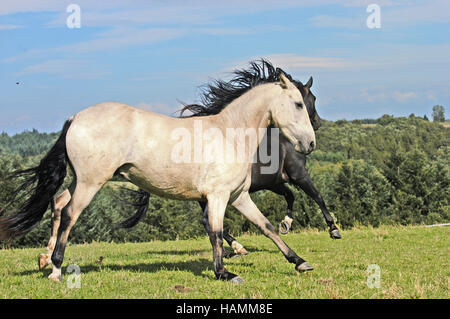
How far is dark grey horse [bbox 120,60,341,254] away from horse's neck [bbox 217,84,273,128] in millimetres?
362

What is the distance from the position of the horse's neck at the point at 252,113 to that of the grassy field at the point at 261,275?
2111 millimetres

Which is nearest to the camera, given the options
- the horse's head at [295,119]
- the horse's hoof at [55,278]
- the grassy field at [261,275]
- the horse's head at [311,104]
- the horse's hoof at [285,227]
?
the grassy field at [261,275]

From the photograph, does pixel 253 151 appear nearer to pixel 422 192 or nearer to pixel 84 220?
pixel 84 220

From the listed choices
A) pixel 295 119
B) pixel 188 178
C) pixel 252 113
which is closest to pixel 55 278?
pixel 188 178

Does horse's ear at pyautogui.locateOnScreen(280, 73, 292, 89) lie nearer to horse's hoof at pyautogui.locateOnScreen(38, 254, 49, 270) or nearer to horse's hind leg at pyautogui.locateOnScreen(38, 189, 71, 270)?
horse's hind leg at pyautogui.locateOnScreen(38, 189, 71, 270)

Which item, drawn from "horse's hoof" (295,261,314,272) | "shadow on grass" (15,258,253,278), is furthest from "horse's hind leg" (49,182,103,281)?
"horse's hoof" (295,261,314,272)

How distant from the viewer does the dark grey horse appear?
7.44 metres

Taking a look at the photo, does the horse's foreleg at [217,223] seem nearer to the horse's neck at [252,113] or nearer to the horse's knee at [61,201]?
the horse's neck at [252,113]

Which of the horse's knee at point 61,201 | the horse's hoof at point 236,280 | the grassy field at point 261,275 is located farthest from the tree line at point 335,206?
the horse's hoof at point 236,280

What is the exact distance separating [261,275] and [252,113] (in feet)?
7.44

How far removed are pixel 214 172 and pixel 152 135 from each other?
93cm

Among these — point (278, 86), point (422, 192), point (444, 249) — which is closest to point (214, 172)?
point (278, 86)

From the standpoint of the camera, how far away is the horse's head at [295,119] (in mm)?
6473

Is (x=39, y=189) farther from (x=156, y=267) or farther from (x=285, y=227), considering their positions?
(x=285, y=227)
